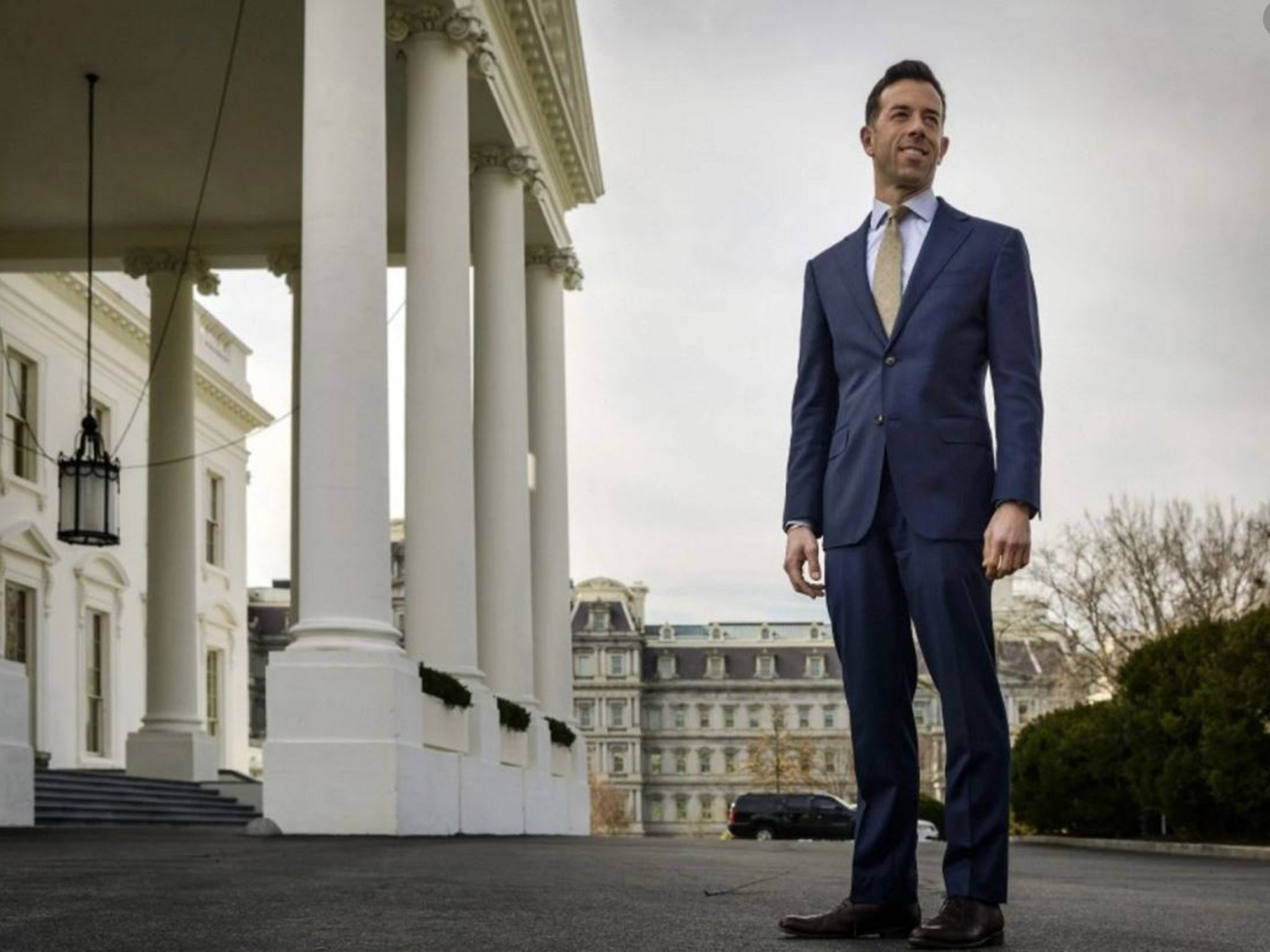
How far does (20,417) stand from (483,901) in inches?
1086

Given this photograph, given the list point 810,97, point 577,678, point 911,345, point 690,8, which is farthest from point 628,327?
point 577,678

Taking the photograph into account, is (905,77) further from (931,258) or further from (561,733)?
(561,733)

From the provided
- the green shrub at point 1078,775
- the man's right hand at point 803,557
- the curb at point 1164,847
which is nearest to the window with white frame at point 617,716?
the green shrub at point 1078,775

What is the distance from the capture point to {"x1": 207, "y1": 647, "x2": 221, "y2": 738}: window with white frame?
43531 mm

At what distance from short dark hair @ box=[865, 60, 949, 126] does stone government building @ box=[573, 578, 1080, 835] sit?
13618 centimetres

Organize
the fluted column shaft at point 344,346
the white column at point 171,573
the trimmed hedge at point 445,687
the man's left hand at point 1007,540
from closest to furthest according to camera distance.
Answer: the man's left hand at point 1007,540 → the fluted column shaft at point 344,346 → the trimmed hedge at point 445,687 → the white column at point 171,573

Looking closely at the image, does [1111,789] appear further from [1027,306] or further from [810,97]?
[1027,306]

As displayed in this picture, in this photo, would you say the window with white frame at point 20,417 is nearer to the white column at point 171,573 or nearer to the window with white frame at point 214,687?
the white column at point 171,573

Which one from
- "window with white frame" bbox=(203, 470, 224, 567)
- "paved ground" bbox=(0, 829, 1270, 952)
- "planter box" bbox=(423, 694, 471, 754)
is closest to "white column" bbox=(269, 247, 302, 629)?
"planter box" bbox=(423, 694, 471, 754)

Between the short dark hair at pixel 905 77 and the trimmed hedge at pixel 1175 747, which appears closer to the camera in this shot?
the short dark hair at pixel 905 77

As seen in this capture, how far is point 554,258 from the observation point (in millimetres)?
30703

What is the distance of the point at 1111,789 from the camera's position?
93.1ft

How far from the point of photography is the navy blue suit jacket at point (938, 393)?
516 cm

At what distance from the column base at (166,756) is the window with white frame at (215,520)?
46.4 ft
